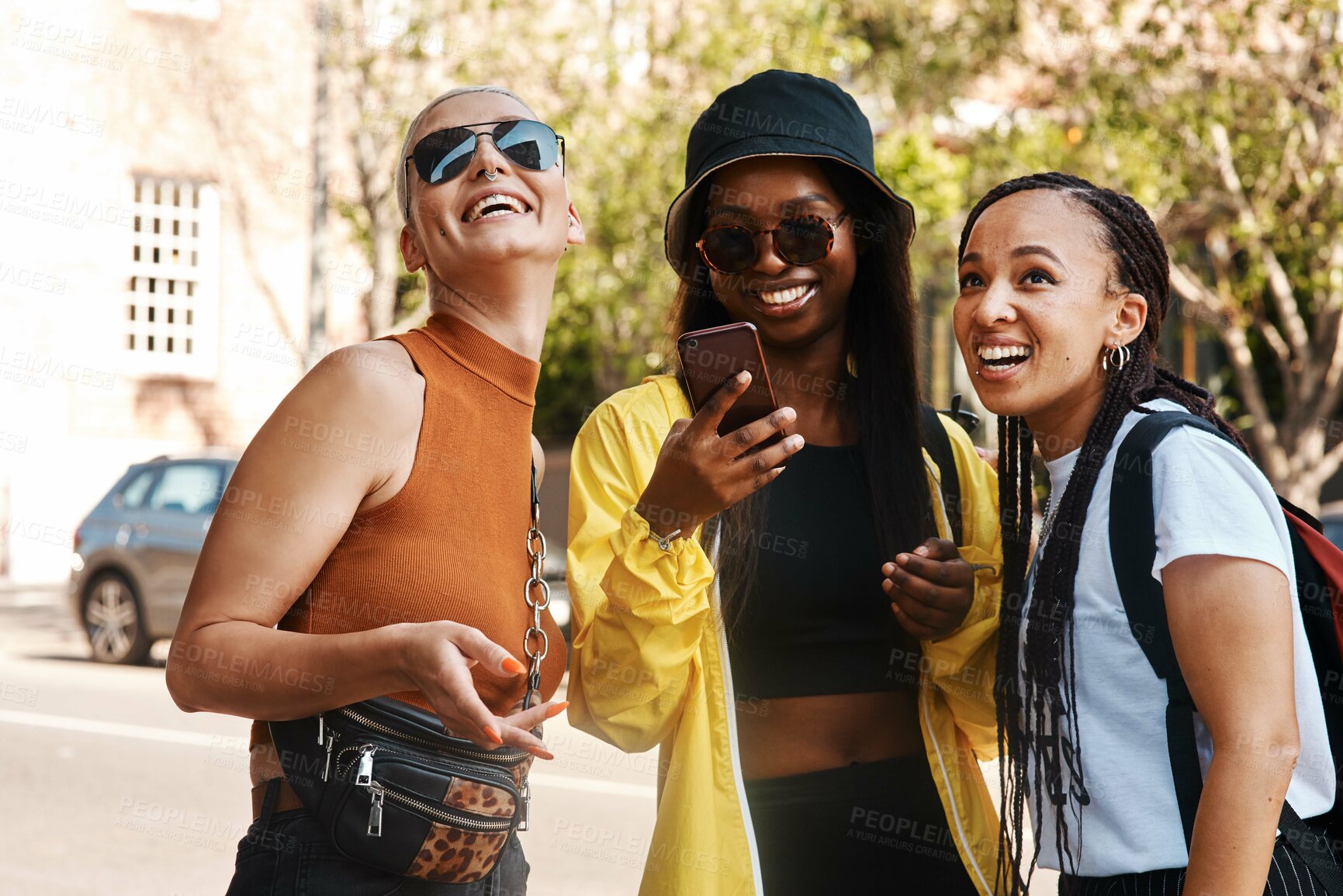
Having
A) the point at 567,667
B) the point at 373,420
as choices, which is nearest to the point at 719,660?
the point at 567,667

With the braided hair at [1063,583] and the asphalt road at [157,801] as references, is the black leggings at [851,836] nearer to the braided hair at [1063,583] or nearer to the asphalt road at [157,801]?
the braided hair at [1063,583]

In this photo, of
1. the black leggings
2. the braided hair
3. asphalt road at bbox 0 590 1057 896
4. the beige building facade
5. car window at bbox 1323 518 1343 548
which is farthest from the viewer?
the beige building facade

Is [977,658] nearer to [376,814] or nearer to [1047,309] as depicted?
[1047,309]

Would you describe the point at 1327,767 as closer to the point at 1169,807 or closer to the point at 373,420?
the point at 1169,807

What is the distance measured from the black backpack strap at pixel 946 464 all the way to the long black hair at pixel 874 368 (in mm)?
46

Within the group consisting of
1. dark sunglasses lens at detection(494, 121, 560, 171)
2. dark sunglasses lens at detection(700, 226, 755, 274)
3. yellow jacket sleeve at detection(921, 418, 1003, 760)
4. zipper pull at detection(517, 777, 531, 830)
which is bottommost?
zipper pull at detection(517, 777, 531, 830)

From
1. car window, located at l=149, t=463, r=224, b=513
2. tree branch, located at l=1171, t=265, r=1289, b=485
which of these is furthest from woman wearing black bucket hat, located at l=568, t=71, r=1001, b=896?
tree branch, located at l=1171, t=265, r=1289, b=485

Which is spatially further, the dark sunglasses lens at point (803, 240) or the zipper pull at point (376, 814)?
the dark sunglasses lens at point (803, 240)

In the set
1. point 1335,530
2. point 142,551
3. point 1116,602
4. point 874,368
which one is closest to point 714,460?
point 1116,602

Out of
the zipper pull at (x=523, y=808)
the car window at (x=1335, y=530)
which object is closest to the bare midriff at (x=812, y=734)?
the zipper pull at (x=523, y=808)

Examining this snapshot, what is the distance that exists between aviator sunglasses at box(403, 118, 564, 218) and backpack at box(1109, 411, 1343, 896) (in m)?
1.02

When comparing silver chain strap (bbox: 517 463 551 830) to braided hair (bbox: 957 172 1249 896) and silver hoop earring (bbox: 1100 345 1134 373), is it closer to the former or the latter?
braided hair (bbox: 957 172 1249 896)

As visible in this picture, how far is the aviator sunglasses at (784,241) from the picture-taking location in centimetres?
262

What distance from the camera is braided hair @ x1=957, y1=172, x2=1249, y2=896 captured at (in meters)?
2.03
